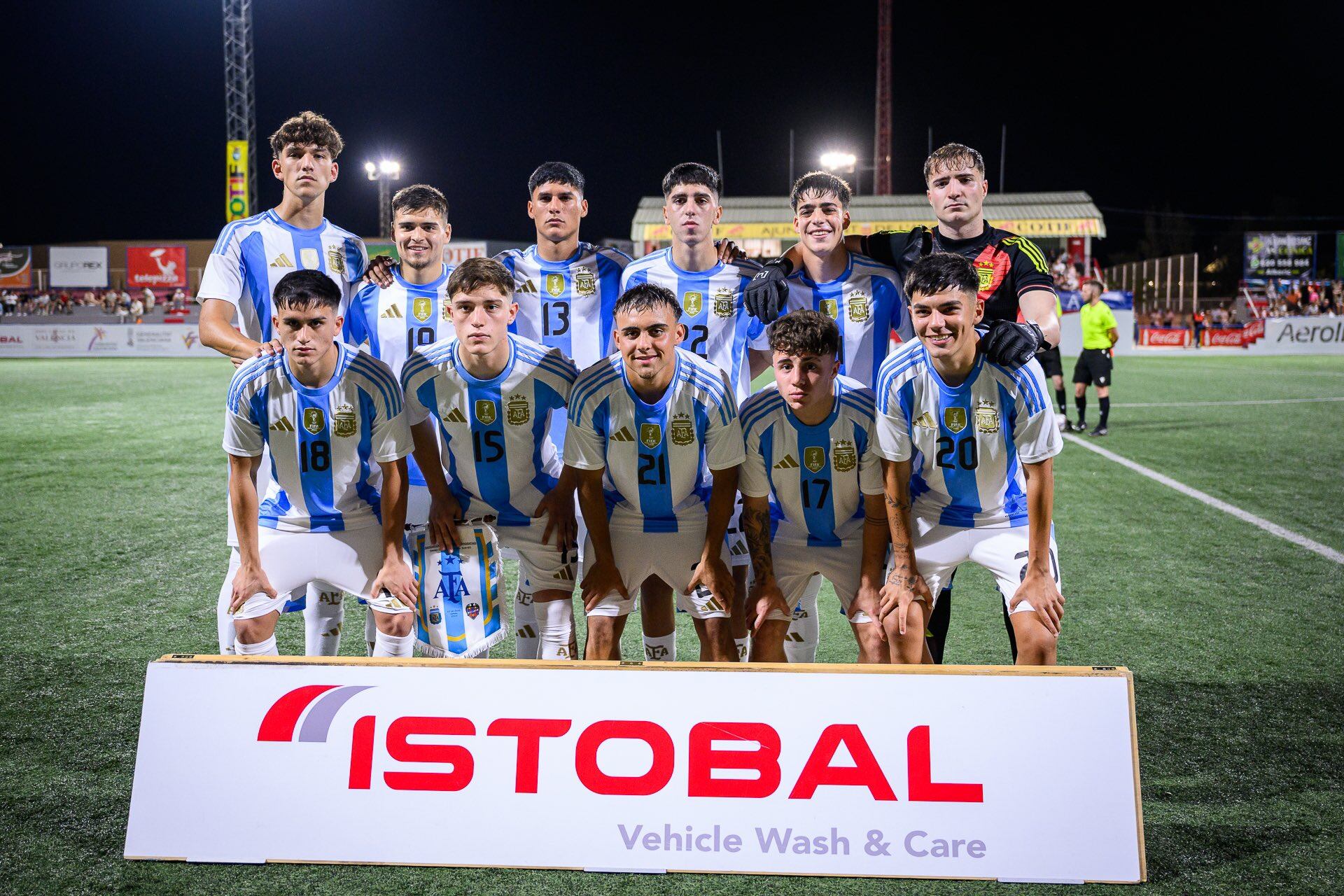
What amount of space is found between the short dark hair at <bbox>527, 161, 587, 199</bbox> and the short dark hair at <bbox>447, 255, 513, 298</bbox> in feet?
2.32

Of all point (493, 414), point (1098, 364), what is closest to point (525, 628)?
point (493, 414)

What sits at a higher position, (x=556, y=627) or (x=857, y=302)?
(x=857, y=302)

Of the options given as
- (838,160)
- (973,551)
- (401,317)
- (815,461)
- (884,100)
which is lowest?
(973,551)

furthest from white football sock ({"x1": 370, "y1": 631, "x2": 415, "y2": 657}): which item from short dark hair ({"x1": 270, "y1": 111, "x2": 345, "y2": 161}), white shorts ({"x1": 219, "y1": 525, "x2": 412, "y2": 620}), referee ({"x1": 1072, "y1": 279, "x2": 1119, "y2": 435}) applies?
referee ({"x1": 1072, "y1": 279, "x2": 1119, "y2": 435})

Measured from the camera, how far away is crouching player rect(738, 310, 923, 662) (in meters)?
3.18

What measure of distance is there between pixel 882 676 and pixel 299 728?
145 cm

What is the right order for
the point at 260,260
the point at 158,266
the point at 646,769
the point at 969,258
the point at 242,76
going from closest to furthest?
1. the point at 646,769
2. the point at 969,258
3. the point at 260,260
4. the point at 242,76
5. the point at 158,266

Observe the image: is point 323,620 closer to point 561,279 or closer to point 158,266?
point 561,279

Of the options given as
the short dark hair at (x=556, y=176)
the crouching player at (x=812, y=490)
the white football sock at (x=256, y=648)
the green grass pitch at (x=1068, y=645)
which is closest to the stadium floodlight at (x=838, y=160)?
the green grass pitch at (x=1068, y=645)

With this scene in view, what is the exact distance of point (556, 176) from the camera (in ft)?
12.9

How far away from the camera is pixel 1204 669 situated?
12.9ft

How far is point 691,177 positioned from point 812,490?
4.42ft

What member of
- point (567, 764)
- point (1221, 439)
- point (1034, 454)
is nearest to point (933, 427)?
point (1034, 454)

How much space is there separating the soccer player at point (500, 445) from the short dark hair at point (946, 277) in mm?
1223
